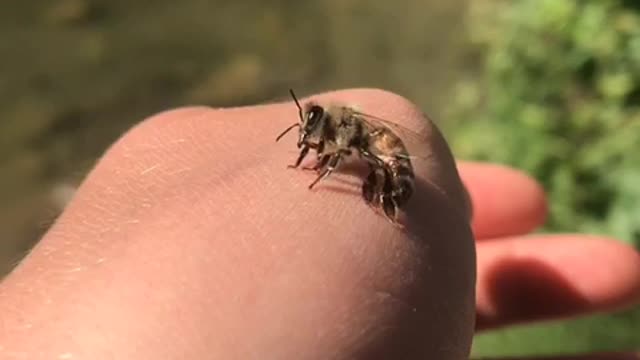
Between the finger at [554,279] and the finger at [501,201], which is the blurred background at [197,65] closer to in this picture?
the finger at [501,201]

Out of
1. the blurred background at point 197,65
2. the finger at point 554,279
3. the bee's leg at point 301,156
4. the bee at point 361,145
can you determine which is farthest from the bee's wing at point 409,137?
the blurred background at point 197,65

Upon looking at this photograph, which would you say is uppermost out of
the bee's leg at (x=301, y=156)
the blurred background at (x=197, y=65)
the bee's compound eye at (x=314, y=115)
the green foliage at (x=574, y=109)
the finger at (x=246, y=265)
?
the bee's compound eye at (x=314, y=115)

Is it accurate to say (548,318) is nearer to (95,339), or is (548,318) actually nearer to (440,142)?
(440,142)

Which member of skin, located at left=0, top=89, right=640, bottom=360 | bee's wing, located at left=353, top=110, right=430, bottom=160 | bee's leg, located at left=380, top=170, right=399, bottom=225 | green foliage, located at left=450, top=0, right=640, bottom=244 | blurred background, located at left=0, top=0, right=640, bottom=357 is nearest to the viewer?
skin, located at left=0, top=89, right=640, bottom=360

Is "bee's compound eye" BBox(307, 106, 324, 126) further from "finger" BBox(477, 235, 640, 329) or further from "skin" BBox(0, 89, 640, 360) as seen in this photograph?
"finger" BBox(477, 235, 640, 329)

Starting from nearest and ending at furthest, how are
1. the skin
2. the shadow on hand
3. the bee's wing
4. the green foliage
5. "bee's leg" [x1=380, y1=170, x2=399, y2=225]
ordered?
the skin < "bee's leg" [x1=380, y1=170, x2=399, y2=225] < the bee's wing < the shadow on hand < the green foliage

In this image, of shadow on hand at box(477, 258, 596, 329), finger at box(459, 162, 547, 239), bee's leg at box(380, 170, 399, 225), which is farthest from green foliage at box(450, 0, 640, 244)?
bee's leg at box(380, 170, 399, 225)
